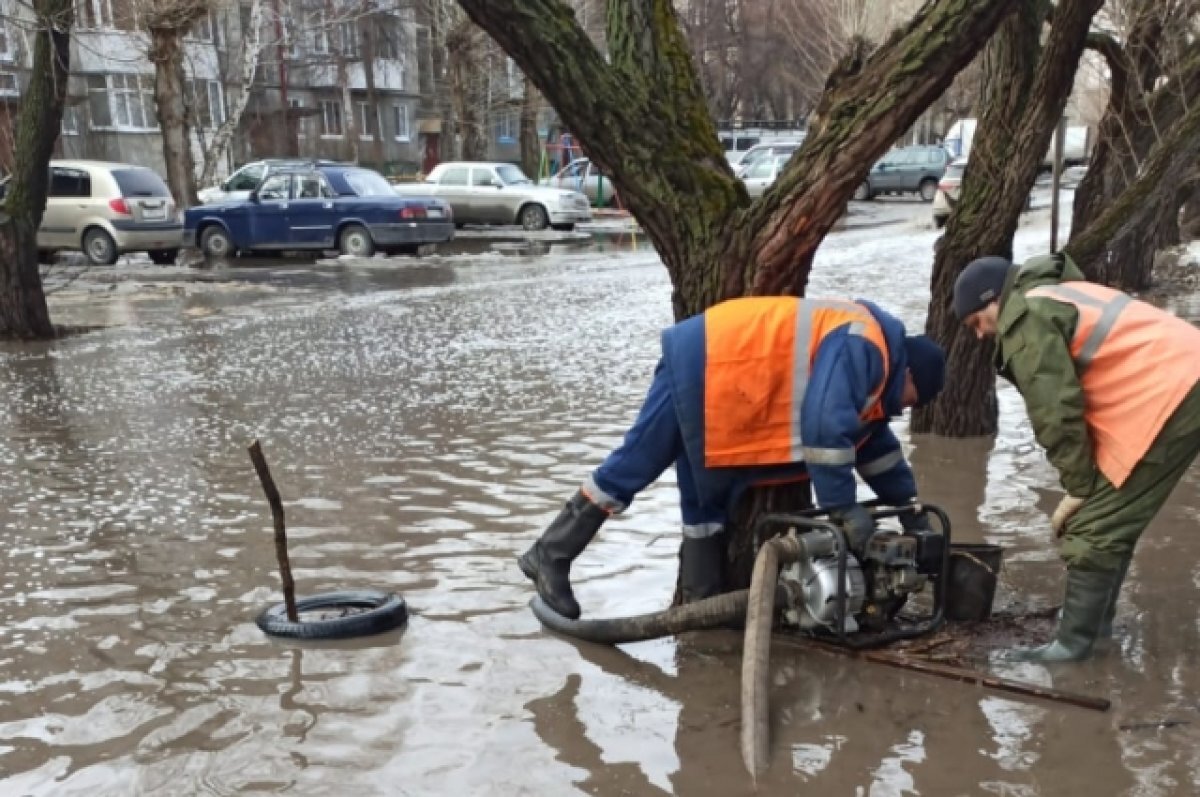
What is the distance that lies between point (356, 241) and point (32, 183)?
8550 mm

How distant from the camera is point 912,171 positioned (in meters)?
35.2

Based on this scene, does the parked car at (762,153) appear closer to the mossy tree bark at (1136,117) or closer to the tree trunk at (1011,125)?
the mossy tree bark at (1136,117)

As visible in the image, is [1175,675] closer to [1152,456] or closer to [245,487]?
[1152,456]

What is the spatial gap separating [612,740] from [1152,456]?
1939 millimetres

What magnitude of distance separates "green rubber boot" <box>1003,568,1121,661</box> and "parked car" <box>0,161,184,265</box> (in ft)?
59.0

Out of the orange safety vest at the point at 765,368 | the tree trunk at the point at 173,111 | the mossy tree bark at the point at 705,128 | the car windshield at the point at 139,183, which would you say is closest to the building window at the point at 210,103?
the tree trunk at the point at 173,111

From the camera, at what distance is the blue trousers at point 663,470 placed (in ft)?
13.6

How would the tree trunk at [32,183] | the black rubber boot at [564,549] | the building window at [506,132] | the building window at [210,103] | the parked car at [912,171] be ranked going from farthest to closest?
the building window at [506,132], the building window at [210,103], the parked car at [912,171], the tree trunk at [32,183], the black rubber boot at [564,549]

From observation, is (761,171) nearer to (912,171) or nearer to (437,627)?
(912,171)

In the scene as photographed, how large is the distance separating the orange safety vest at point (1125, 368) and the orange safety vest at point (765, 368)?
634 mm

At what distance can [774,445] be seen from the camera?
13.1 ft

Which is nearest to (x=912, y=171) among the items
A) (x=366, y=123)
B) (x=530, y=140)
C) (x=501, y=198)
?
(x=530, y=140)

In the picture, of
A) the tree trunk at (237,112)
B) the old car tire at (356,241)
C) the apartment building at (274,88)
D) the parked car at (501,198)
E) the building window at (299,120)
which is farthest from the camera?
the building window at (299,120)

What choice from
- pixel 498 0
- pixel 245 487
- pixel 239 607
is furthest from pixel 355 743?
pixel 245 487
